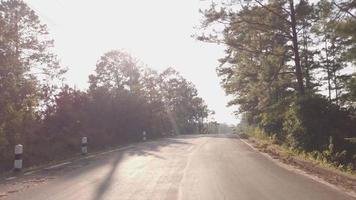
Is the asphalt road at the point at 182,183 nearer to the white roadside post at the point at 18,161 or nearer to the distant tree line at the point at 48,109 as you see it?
the white roadside post at the point at 18,161

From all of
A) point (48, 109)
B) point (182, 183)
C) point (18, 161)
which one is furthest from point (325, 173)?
point (48, 109)

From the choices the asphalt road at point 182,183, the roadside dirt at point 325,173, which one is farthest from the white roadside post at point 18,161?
the roadside dirt at point 325,173

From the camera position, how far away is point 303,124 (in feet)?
74.3

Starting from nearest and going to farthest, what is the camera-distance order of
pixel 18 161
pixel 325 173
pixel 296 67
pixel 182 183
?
pixel 182 183 < pixel 325 173 < pixel 18 161 < pixel 296 67

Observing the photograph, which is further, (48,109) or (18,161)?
(48,109)

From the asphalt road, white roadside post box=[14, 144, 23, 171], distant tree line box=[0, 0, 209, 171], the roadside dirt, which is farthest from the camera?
distant tree line box=[0, 0, 209, 171]

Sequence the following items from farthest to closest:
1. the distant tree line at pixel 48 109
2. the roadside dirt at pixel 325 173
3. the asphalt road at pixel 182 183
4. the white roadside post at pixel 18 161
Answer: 1. the distant tree line at pixel 48 109
2. the white roadside post at pixel 18 161
3. the roadside dirt at pixel 325 173
4. the asphalt road at pixel 182 183

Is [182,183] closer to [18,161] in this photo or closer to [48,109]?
[18,161]

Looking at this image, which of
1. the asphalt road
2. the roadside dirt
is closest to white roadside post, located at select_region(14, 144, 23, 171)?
the asphalt road

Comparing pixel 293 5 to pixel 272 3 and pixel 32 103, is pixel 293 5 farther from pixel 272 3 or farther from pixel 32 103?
pixel 32 103

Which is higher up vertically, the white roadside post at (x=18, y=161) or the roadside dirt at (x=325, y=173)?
the white roadside post at (x=18, y=161)

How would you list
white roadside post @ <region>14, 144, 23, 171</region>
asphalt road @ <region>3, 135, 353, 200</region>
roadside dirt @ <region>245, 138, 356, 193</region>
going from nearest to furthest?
asphalt road @ <region>3, 135, 353, 200</region>
roadside dirt @ <region>245, 138, 356, 193</region>
white roadside post @ <region>14, 144, 23, 171</region>

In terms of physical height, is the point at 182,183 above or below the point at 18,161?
below

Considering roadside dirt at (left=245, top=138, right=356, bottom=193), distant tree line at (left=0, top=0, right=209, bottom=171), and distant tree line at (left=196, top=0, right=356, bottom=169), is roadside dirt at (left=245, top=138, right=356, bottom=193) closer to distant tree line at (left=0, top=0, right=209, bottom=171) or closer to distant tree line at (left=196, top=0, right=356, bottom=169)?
distant tree line at (left=196, top=0, right=356, bottom=169)
